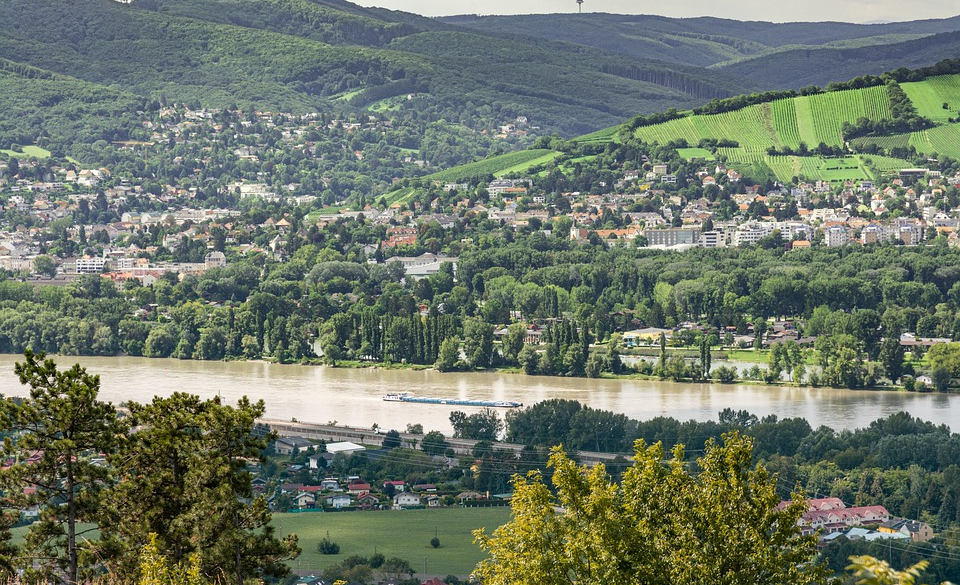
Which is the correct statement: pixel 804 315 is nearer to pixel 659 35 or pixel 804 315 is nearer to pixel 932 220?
pixel 932 220

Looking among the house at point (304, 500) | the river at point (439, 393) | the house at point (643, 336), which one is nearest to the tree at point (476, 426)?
the river at point (439, 393)

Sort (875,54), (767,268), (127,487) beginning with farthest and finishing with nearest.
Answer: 1. (875,54)
2. (767,268)
3. (127,487)

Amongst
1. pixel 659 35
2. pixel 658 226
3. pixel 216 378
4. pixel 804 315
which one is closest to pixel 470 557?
pixel 216 378

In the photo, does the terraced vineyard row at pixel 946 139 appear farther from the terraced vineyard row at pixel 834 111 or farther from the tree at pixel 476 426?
the tree at pixel 476 426

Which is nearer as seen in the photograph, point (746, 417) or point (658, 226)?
point (746, 417)

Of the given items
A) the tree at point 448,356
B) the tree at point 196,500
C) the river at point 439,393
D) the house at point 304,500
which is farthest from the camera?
the tree at point 448,356

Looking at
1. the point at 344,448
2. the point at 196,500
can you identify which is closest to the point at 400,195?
the point at 344,448
